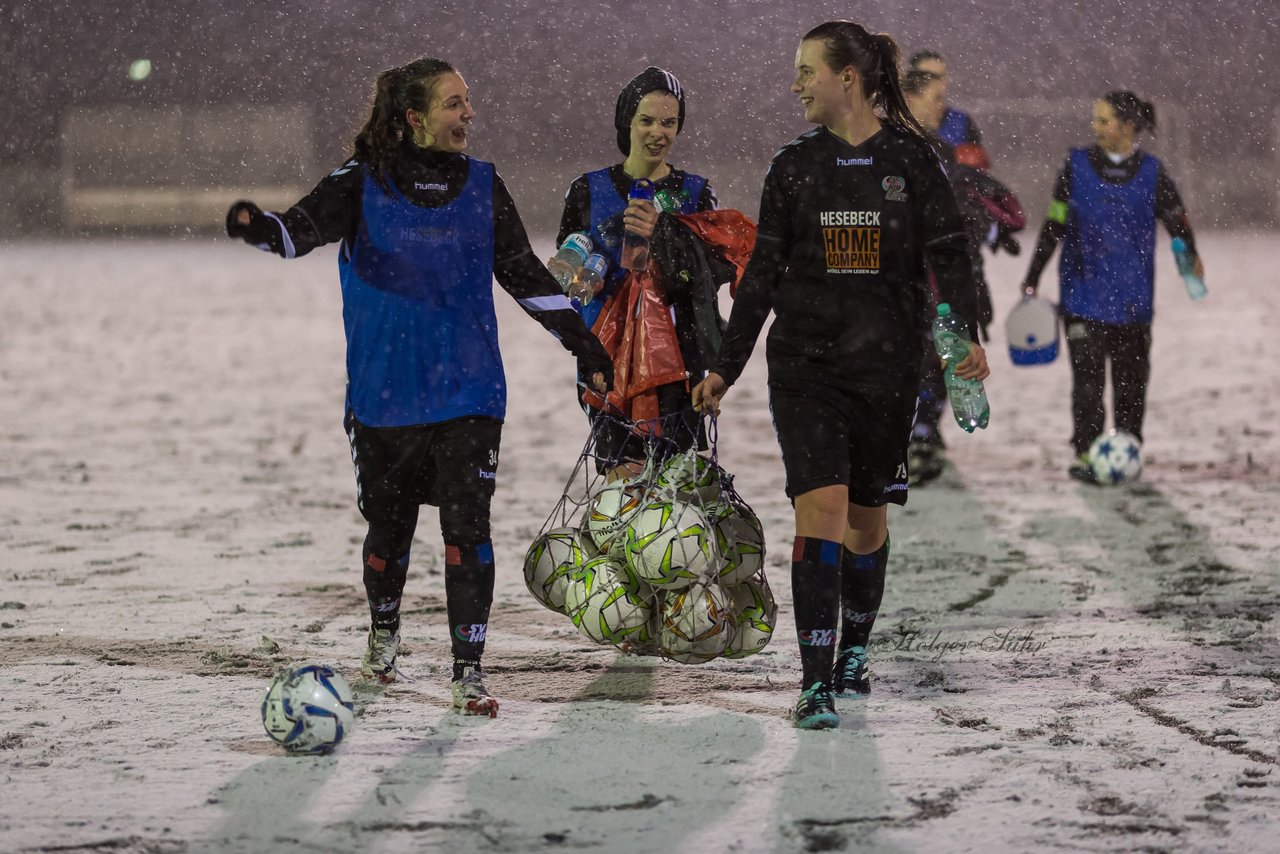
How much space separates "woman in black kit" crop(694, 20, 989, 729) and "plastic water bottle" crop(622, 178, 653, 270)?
24.6 inches

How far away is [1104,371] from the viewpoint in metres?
9.08

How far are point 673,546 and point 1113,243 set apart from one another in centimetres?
502

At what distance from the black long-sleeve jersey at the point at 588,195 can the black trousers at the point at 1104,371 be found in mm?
4255

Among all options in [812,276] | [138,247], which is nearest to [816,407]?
[812,276]

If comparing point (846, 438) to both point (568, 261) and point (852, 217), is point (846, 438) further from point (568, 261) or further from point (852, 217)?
point (568, 261)

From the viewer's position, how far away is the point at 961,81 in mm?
29984

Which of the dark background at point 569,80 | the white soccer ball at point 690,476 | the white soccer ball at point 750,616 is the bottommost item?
the white soccer ball at point 750,616

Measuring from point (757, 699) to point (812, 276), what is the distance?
1.26 meters

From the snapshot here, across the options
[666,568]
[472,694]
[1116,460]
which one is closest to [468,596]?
[472,694]

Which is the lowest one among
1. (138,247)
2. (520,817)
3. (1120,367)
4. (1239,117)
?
(520,817)

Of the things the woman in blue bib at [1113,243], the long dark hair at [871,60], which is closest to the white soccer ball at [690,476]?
the long dark hair at [871,60]

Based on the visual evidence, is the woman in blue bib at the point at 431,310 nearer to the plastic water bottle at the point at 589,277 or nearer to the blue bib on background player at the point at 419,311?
the blue bib on background player at the point at 419,311

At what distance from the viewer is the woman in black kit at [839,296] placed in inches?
177

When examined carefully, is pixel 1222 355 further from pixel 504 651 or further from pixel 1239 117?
pixel 1239 117
